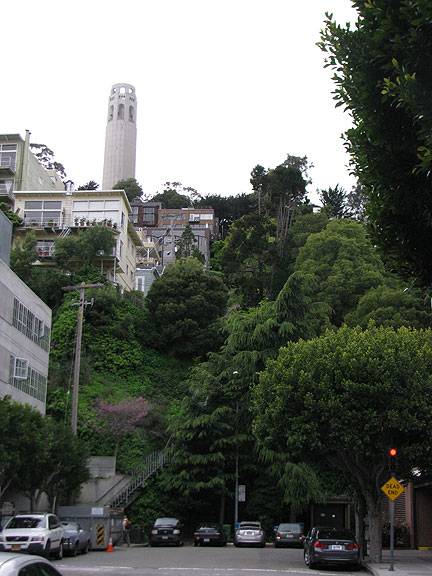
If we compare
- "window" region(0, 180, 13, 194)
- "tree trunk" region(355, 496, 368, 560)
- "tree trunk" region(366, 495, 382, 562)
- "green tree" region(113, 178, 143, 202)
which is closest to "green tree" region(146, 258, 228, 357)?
"window" region(0, 180, 13, 194)

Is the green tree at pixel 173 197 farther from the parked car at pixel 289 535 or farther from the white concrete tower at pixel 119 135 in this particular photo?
the parked car at pixel 289 535

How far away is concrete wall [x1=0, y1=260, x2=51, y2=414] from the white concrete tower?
111119 millimetres

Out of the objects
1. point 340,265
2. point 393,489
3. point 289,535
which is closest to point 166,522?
point 289,535

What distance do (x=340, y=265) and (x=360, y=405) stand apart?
3727cm

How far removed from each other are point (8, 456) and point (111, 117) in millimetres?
A: 131363

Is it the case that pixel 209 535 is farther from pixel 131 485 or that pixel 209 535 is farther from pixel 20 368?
pixel 20 368

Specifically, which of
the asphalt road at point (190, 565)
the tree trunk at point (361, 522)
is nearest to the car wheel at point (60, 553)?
the asphalt road at point (190, 565)

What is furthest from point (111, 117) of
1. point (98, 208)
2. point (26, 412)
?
point (26, 412)

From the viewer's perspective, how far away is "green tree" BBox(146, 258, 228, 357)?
203 ft

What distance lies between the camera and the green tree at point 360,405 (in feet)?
86.0

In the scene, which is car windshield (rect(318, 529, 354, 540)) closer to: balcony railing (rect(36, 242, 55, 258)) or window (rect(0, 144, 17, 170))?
balcony railing (rect(36, 242, 55, 258))

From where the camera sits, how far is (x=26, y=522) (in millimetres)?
26422

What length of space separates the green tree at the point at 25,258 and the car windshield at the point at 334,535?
4161cm

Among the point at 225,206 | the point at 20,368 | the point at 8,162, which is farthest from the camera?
the point at 225,206
